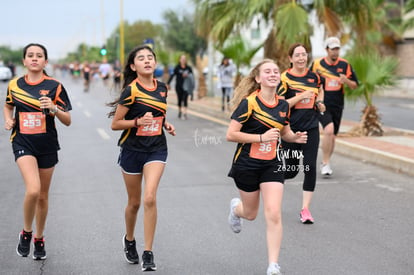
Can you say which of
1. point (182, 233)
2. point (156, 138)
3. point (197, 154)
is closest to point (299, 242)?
point (182, 233)

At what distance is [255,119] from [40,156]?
1.75 m

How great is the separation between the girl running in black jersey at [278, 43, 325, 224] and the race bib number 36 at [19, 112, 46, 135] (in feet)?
8.90

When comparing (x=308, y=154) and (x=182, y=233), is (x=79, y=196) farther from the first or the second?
(x=308, y=154)

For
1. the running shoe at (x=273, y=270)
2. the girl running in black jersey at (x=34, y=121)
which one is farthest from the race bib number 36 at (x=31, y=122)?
the running shoe at (x=273, y=270)

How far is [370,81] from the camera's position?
13.9m

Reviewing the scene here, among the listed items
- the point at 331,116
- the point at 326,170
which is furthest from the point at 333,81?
the point at 326,170

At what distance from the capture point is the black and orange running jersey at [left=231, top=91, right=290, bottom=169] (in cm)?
537

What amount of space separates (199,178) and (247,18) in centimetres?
933

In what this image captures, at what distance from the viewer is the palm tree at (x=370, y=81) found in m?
13.9

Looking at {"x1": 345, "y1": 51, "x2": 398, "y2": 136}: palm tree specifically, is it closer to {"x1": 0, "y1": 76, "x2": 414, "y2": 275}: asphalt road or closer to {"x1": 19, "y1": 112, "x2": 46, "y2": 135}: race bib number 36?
{"x1": 0, "y1": 76, "x2": 414, "y2": 275}: asphalt road

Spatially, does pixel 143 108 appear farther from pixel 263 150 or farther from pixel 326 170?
pixel 326 170

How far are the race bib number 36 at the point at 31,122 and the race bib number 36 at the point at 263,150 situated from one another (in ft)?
5.53

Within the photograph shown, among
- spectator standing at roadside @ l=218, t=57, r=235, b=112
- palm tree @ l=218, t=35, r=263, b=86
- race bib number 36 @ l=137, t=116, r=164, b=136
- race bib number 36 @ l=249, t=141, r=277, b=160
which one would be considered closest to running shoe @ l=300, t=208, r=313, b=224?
race bib number 36 @ l=249, t=141, r=277, b=160

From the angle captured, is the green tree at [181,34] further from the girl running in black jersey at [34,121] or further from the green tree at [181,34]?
the girl running in black jersey at [34,121]
